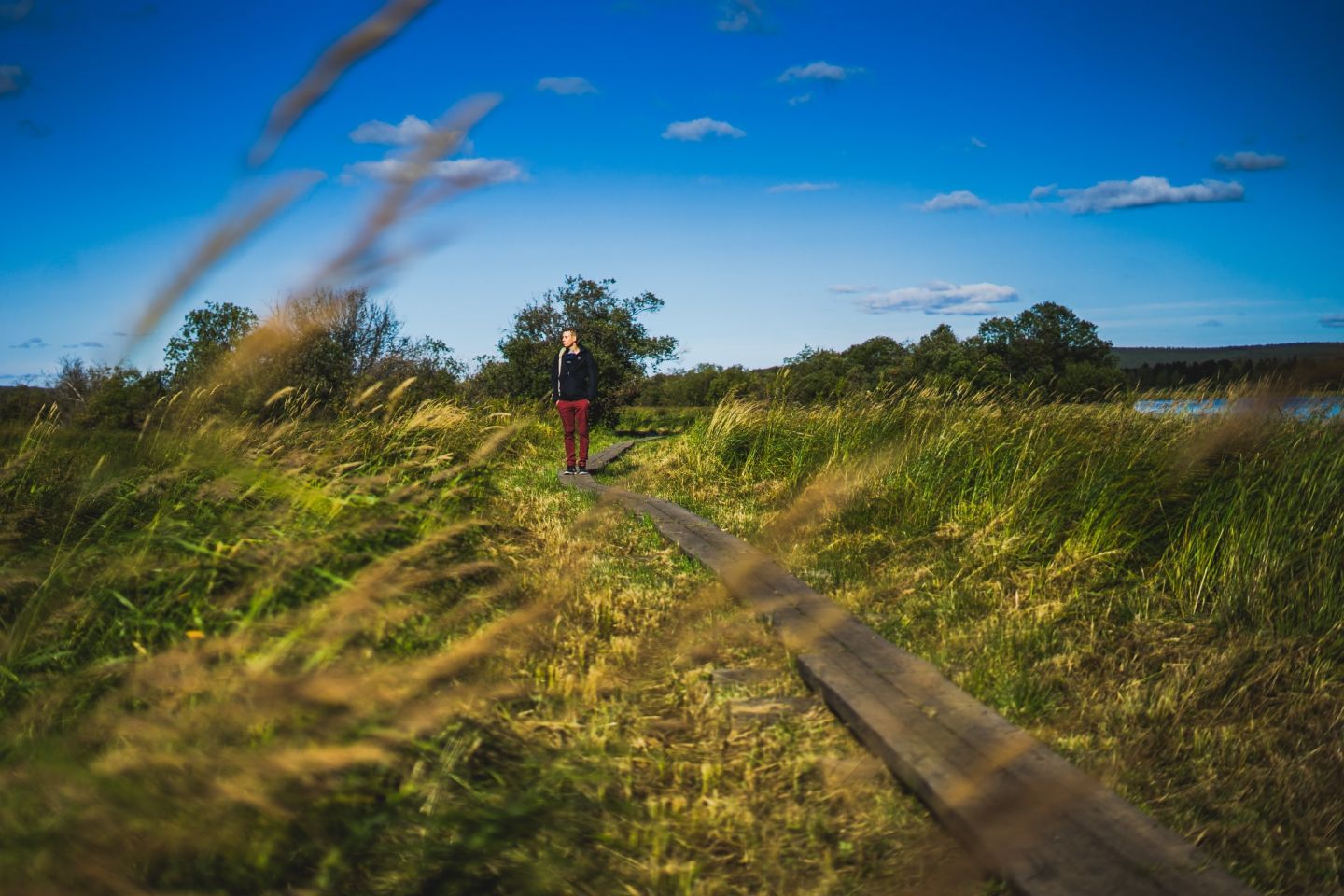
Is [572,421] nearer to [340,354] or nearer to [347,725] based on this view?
[340,354]

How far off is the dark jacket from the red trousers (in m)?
0.08

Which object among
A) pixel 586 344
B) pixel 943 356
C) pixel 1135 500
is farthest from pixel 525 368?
pixel 943 356

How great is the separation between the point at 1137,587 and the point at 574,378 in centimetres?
773

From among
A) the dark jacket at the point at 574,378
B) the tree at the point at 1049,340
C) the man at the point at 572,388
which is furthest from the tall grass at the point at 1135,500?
the tree at the point at 1049,340

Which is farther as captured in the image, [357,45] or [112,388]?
[112,388]

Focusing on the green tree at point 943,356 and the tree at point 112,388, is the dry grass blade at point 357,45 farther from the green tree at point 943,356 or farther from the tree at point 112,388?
the green tree at point 943,356

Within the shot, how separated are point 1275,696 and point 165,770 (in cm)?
398

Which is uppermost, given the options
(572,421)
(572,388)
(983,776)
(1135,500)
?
(572,388)

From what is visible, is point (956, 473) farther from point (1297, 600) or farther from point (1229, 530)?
point (1297, 600)

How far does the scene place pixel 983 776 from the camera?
2.30 metres

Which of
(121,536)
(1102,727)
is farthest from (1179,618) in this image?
(121,536)

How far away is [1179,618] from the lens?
4238 mm

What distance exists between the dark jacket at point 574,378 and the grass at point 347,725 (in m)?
7.23

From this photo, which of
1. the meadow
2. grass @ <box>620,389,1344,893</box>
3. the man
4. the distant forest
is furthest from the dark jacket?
the distant forest
